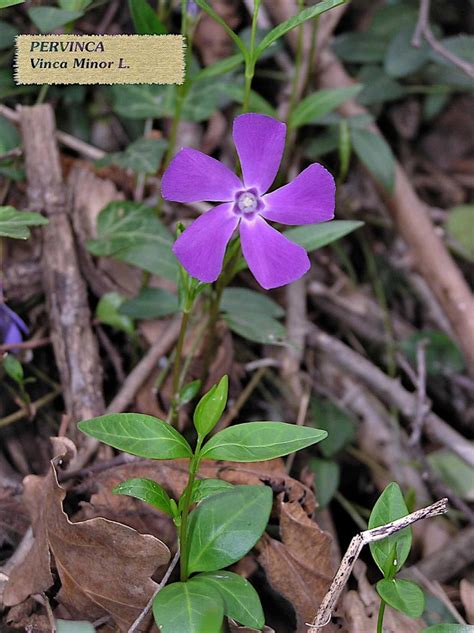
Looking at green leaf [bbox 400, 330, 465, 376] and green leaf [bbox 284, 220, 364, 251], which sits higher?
green leaf [bbox 284, 220, 364, 251]

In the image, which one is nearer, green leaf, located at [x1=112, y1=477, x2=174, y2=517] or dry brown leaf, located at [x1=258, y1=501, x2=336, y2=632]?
green leaf, located at [x1=112, y1=477, x2=174, y2=517]

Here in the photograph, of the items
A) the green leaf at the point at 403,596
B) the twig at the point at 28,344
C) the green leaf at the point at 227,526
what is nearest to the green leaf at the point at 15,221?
the twig at the point at 28,344

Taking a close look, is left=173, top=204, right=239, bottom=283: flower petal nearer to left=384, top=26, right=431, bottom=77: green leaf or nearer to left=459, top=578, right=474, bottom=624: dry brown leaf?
left=459, top=578, right=474, bottom=624: dry brown leaf

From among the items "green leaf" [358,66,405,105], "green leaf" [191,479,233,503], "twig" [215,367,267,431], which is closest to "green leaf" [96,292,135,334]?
"twig" [215,367,267,431]

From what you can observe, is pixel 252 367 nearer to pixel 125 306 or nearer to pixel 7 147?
pixel 125 306

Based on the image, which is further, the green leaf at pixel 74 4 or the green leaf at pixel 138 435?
the green leaf at pixel 74 4

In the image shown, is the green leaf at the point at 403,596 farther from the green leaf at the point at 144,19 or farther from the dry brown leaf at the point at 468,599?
the green leaf at the point at 144,19

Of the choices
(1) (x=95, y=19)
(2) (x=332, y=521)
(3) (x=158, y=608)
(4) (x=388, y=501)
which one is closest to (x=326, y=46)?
(1) (x=95, y=19)
